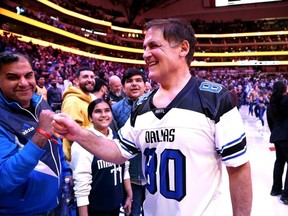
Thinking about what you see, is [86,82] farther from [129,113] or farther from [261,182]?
[261,182]

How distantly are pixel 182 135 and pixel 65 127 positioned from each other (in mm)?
548

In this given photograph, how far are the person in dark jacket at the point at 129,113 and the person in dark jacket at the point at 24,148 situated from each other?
52.5 inches

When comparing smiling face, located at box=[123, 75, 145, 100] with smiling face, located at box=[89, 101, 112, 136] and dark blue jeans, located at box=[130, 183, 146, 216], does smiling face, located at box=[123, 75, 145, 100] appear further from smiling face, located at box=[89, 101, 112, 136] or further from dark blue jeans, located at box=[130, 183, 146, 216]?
dark blue jeans, located at box=[130, 183, 146, 216]

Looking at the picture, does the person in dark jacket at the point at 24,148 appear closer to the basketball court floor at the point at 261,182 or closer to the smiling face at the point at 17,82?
the smiling face at the point at 17,82

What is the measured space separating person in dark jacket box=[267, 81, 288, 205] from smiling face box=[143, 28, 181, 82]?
3428 millimetres

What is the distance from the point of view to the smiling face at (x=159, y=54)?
1432 millimetres

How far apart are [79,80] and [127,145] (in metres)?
2.26

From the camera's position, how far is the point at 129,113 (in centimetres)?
328

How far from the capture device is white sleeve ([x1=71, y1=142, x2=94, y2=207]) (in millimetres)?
2230

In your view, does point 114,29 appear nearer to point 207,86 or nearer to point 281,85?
point 281,85

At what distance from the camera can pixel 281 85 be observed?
4.53 metres

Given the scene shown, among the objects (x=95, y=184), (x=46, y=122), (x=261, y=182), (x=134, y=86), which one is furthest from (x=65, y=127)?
(x=261, y=182)

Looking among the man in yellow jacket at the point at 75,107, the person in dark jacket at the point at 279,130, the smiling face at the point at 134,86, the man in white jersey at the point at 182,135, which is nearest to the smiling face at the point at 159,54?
the man in white jersey at the point at 182,135

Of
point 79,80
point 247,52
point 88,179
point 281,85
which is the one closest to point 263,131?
point 281,85
